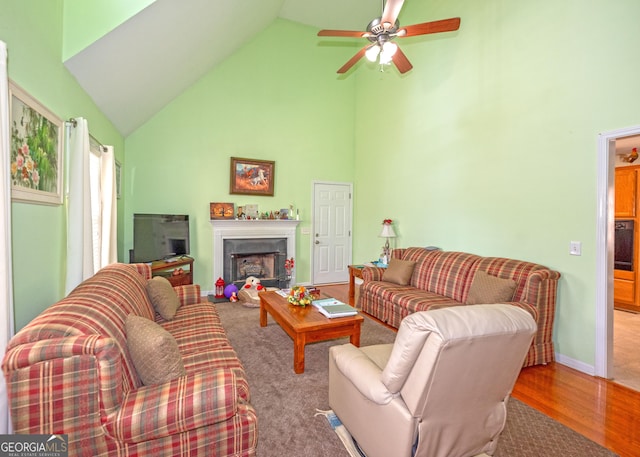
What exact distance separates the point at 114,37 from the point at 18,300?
203 cm

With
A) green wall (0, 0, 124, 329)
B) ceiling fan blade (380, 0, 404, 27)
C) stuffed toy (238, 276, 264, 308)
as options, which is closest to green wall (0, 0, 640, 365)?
green wall (0, 0, 124, 329)

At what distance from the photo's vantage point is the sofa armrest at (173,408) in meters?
1.28

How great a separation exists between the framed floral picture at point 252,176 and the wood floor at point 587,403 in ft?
15.4

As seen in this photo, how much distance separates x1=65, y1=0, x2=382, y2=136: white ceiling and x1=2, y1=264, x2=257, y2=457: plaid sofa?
6.87 ft

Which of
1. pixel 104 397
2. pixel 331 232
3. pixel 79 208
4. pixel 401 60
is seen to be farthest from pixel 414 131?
pixel 104 397

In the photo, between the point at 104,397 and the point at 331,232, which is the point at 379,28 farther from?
the point at 331,232

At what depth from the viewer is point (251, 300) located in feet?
15.4

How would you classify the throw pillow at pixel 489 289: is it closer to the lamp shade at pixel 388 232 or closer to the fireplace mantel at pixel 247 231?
the lamp shade at pixel 388 232

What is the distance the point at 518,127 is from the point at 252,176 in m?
4.17

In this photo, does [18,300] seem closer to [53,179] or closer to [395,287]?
[53,179]

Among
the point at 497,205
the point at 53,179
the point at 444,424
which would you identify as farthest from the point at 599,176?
the point at 53,179

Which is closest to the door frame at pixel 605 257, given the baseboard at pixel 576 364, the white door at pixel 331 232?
the baseboard at pixel 576 364

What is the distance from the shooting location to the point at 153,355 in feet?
4.91

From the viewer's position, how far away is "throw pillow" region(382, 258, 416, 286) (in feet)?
13.5
